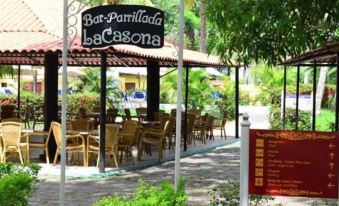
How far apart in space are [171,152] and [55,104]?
363 cm

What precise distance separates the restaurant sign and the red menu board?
14.3 feet

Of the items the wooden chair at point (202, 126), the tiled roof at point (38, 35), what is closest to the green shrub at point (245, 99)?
the wooden chair at point (202, 126)

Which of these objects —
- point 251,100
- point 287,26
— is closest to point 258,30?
point 287,26

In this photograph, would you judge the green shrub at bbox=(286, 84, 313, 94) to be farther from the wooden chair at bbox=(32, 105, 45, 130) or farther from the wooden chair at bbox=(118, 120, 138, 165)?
the wooden chair at bbox=(118, 120, 138, 165)

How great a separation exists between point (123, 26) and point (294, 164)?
5.43 m

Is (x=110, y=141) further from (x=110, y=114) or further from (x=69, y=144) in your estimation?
(x=110, y=114)

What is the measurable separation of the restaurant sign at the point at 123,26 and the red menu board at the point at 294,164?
4.36m

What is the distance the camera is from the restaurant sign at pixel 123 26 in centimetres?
955

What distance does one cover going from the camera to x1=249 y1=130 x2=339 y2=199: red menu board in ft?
17.9

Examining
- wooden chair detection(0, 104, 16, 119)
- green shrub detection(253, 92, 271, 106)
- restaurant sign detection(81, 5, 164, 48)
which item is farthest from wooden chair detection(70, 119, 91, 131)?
green shrub detection(253, 92, 271, 106)

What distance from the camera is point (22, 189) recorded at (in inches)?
209

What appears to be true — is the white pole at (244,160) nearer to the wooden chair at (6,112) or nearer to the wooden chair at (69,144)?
the wooden chair at (69,144)

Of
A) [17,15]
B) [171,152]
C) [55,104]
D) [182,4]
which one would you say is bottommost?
[171,152]

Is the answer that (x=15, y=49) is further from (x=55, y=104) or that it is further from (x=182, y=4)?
(x=182, y=4)
